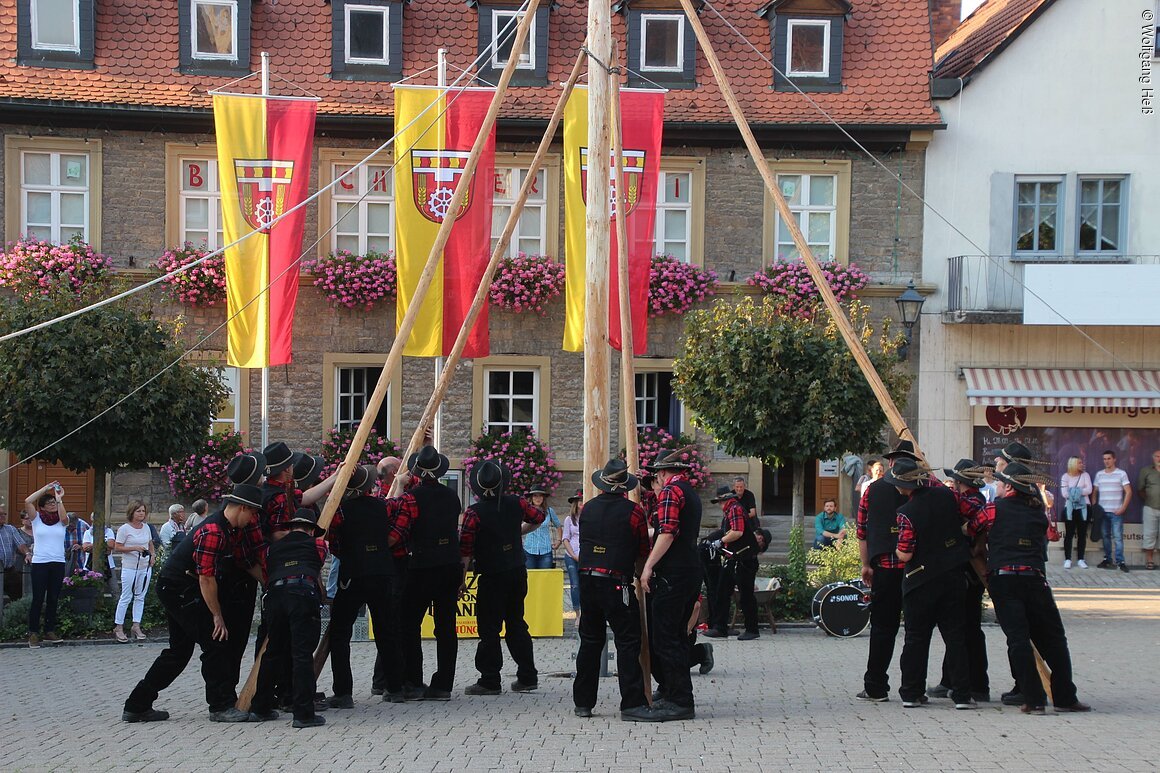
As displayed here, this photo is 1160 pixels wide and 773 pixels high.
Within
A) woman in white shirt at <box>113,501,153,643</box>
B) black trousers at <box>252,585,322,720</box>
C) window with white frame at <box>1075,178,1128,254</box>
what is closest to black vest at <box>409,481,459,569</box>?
Answer: black trousers at <box>252,585,322,720</box>

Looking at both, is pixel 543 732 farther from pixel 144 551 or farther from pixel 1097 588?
pixel 1097 588

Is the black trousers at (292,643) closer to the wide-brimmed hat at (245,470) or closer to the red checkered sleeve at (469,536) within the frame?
the wide-brimmed hat at (245,470)

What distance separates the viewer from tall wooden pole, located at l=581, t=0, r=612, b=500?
10.8 metres

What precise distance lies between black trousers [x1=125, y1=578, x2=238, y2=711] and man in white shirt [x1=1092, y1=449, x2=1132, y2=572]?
589 inches

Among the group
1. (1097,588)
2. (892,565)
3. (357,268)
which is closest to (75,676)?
(892,565)

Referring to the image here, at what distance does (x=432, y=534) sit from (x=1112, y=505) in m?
13.7

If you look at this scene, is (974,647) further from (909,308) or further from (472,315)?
(909,308)

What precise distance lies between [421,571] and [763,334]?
777cm

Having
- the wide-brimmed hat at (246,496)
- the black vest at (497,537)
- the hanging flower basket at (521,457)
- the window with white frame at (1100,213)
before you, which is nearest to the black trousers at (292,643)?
the wide-brimmed hat at (246,496)

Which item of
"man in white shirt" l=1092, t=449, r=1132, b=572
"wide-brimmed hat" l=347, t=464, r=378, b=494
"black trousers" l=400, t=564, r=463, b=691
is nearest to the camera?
"wide-brimmed hat" l=347, t=464, r=378, b=494

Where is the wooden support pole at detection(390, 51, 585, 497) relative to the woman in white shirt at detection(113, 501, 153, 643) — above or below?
above

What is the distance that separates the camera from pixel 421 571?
10.2 meters

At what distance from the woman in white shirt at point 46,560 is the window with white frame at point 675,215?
1079 cm

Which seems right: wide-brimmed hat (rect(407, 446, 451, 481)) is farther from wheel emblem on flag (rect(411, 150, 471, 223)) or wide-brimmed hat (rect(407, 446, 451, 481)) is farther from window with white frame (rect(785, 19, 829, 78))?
window with white frame (rect(785, 19, 829, 78))
